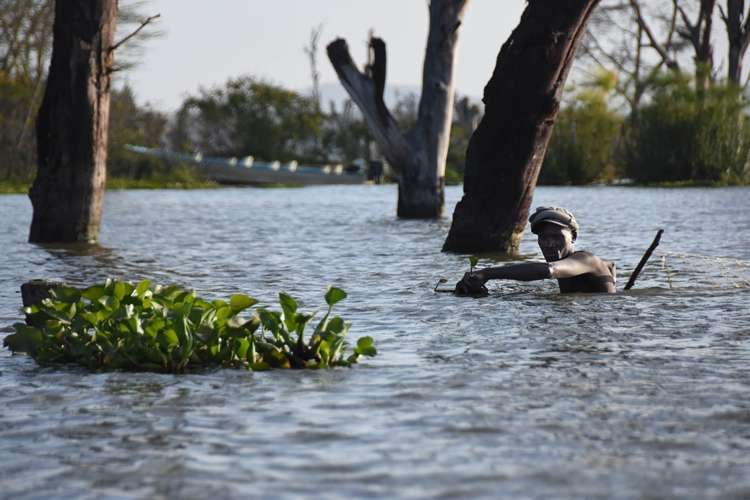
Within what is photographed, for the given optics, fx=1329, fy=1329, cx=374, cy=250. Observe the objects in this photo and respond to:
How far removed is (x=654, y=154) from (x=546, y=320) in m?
34.1

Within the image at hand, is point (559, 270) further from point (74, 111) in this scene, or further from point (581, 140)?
point (581, 140)

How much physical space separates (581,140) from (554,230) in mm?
35976

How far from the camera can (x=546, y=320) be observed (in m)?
9.06

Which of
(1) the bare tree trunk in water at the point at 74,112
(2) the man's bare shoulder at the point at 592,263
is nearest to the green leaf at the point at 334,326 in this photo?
(2) the man's bare shoulder at the point at 592,263

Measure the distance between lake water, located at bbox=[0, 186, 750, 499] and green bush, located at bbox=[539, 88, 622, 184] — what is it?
32718 millimetres

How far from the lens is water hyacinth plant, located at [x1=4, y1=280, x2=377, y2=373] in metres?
7.09

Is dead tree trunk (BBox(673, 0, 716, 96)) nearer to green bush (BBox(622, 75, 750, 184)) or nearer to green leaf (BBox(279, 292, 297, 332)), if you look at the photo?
green bush (BBox(622, 75, 750, 184))

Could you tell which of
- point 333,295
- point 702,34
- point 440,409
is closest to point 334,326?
point 333,295

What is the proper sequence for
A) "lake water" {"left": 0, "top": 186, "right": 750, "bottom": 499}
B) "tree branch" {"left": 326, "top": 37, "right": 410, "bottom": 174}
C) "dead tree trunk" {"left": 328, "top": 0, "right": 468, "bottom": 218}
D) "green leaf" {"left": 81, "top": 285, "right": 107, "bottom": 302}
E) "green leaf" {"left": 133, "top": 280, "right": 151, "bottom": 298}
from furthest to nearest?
"tree branch" {"left": 326, "top": 37, "right": 410, "bottom": 174} → "dead tree trunk" {"left": 328, "top": 0, "right": 468, "bottom": 218} → "green leaf" {"left": 133, "top": 280, "right": 151, "bottom": 298} → "green leaf" {"left": 81, "top": 285, "right": 107, "bottom": 302} → "lake water" {"left": 0, "top": 186, "right": 750, "bottom": 499}

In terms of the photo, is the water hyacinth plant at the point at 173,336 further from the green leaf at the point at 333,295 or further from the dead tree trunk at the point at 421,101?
the dead tree trunk at the point at 421,101

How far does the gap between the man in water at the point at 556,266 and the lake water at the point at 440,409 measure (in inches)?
9.6

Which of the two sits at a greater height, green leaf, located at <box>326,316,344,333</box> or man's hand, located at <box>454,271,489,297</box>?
green leaf, located at <box>326,316,344,333</box>

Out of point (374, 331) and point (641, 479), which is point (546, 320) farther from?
point (641, 479)

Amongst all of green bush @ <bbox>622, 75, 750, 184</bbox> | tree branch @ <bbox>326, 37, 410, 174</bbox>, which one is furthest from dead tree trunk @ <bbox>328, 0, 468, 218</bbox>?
green bush @ <bbox>622, 75, 750, 184</bbox>
